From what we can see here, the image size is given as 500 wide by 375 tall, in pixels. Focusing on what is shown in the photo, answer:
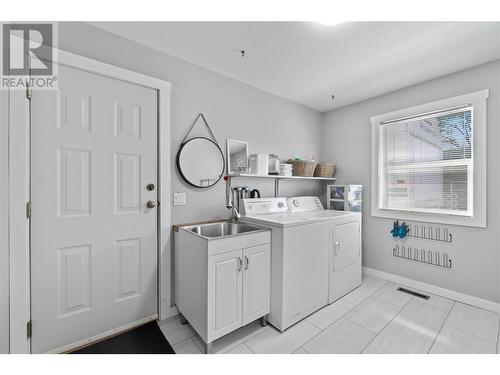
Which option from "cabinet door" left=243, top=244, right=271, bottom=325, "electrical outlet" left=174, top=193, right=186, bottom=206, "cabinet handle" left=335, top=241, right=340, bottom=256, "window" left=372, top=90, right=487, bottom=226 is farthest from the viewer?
"cabinet handle" left=335, top=241, right=340, bottom=256

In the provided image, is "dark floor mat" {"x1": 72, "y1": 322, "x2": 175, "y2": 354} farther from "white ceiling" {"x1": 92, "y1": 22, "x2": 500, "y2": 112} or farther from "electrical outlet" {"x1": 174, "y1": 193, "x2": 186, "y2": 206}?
"white ceiling" {"x1": 92, "y1": 22, "x2": 500, "y2": 112}

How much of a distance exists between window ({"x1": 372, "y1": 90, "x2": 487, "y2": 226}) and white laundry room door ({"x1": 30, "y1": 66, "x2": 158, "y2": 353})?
273 cm

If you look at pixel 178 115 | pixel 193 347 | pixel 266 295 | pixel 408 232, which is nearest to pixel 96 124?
pixel 178 115

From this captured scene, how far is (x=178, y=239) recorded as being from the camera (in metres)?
1.83

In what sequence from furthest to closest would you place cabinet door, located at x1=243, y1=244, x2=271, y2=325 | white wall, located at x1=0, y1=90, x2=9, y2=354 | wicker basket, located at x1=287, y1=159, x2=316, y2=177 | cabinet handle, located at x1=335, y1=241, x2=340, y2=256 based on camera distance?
wicker basket, located at x1=287, y1=159, x2=316, y2=177 → cabinet handle, located at x1=335, y1=241, x2=340, y2=256 → cabinet door, located at x1=243, y1=244, x2=271, y2=325 → white wall, located at x1=0, y1=90, x2=9, y2=354

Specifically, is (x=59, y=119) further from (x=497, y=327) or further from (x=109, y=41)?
(x=497, y=327)

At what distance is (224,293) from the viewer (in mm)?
1506

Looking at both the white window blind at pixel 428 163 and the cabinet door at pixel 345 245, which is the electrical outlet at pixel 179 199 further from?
the white window blind at pixel 428 163

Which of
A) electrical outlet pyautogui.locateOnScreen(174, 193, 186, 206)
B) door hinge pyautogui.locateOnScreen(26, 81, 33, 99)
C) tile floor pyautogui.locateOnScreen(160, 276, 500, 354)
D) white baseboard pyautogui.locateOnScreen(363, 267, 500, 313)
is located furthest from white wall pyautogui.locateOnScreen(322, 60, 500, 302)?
door hinge pyautogui.locateOnScreen(26, 81, 33, 99)

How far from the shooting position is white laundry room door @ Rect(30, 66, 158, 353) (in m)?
1.40

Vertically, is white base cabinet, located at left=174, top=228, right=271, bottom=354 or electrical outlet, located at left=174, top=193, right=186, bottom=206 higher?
electrical outlet, located at left=174, top=193, right=186, bottom=206

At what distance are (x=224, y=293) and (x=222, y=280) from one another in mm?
100

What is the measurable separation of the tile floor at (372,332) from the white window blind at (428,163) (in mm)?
1017

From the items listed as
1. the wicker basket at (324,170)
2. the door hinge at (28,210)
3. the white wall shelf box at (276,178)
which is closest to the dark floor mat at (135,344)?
the door hinge at (28,210)
